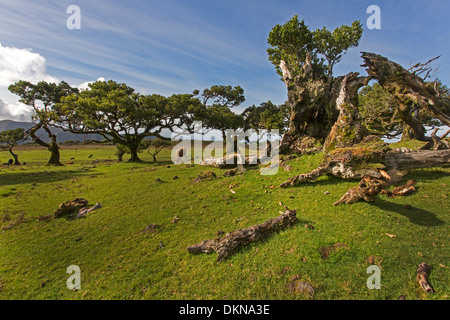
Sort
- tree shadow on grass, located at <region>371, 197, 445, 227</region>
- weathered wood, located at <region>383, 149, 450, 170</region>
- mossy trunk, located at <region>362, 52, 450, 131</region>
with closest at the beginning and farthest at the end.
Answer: tree shadow on grass, located at <region>371, 197, 445, 227</region> → weathered wood, located at <region>383, 149, 450, 170</region> → mossy trunk, located at <region>362, 52, 450, 131</region>

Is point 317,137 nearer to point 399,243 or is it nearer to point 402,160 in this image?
point 402,160

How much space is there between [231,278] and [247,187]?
7237 mm

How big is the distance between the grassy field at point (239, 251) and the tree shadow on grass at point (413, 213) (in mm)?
32

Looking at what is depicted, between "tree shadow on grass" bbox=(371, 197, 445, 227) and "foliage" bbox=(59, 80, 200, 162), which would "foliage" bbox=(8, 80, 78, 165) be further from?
"tree shadow on grass" bbox=(371, 197, 445, 227)

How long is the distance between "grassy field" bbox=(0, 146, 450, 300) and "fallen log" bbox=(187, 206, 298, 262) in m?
0.19

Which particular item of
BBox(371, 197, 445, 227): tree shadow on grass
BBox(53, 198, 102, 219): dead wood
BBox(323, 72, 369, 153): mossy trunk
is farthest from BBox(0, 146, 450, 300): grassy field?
BBox(323, 72, 369, 153): mossy trunk

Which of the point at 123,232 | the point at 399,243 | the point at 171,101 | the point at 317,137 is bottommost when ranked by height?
the point at 123,232

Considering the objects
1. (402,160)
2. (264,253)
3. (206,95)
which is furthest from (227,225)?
(206,95)

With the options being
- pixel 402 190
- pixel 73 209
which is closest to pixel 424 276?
pixel 402 190

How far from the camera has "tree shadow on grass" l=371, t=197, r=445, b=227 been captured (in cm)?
589

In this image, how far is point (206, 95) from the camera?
51406 mm

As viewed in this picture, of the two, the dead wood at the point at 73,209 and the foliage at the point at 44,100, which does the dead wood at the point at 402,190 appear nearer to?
the dead wood at the point at 73,209

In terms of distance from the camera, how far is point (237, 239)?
19.1 ft

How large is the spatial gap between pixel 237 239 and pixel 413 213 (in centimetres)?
622
